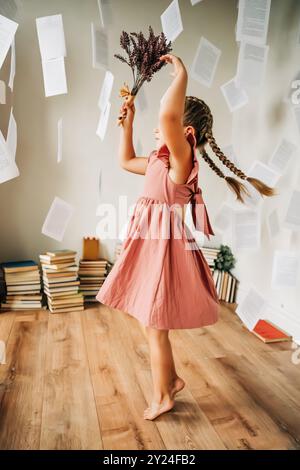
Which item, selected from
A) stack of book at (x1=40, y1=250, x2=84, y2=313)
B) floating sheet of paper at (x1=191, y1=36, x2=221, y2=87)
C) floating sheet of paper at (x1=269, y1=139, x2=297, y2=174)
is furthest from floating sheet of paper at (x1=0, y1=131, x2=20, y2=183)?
floating sheet of paper at (x1=269, y1=139, x2=297, y2=174)

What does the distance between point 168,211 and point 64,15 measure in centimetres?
192

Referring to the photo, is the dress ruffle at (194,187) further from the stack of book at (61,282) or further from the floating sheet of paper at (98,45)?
the stack of book at (61,282)

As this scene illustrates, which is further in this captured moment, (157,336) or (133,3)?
(133,3)

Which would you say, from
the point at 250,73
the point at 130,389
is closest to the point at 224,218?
the point at 250,73

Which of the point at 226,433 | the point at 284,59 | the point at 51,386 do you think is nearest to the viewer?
the point at 226,433

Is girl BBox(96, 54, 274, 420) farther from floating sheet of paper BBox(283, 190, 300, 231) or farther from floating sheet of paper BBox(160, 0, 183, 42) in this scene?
floating sheet of paper BBox(283, 190, 300, 231)

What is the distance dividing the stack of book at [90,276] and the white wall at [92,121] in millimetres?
205

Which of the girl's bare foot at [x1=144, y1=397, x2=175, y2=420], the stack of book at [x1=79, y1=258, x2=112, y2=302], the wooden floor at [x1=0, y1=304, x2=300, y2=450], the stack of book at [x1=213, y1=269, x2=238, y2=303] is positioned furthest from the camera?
the stack of book at [x1=213, y1=269, x2=238, y2=303]

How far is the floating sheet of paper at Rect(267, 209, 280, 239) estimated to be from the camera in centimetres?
252

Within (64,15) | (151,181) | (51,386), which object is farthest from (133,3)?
(51,386)

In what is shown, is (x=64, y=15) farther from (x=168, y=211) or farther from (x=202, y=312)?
(x=202, y=312)

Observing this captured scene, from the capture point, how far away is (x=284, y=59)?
245 cm

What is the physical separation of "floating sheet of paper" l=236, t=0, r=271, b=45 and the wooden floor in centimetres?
→ 161
